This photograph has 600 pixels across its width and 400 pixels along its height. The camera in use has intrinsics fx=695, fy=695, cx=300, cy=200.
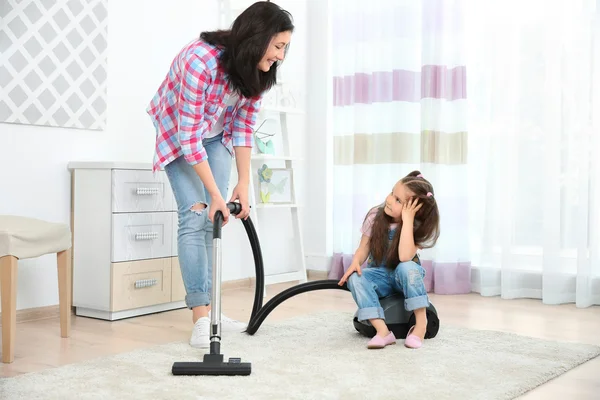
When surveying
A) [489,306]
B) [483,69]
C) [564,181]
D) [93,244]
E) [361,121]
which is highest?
[483,69]

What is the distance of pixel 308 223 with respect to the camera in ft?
13.7

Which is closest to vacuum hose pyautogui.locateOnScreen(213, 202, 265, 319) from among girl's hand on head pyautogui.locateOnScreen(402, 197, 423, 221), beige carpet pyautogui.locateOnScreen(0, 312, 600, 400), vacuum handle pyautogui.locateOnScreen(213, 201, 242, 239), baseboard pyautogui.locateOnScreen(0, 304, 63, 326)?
vacuum handle pyautogui.locateOnScreen(213, 201, 242, 239)

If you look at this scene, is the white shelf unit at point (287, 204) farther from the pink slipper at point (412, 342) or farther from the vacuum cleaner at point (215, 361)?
the vacuum cleaner at point (215, 361)

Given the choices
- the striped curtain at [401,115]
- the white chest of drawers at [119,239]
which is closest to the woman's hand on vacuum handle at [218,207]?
the white chest of drawers at [119,239]

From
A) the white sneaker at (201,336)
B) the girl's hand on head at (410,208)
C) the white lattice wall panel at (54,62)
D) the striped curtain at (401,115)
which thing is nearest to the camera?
the white sneaker at (201,336)

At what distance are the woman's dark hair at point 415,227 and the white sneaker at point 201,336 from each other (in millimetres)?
621

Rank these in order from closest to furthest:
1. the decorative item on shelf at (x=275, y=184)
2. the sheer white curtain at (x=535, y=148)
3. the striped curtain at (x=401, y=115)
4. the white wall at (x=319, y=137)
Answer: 1. the sheer white curtain at (x=535, y=148)
2. the striped curtain at (x=401, y=115)
3. the decorative item on shelf at (x=275, y=184)
4. the white wall at (x=319, y=137)

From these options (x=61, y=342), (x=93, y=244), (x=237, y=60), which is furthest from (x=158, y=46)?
(x=61, y=342)

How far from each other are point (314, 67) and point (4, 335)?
8.60 ft

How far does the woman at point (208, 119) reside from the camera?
6.75ft

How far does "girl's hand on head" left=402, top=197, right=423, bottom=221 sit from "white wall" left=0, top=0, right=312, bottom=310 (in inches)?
54.3

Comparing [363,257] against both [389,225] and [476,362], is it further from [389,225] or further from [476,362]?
[476,362]

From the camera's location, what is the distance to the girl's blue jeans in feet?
7.34

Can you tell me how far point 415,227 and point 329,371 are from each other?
64 cm
